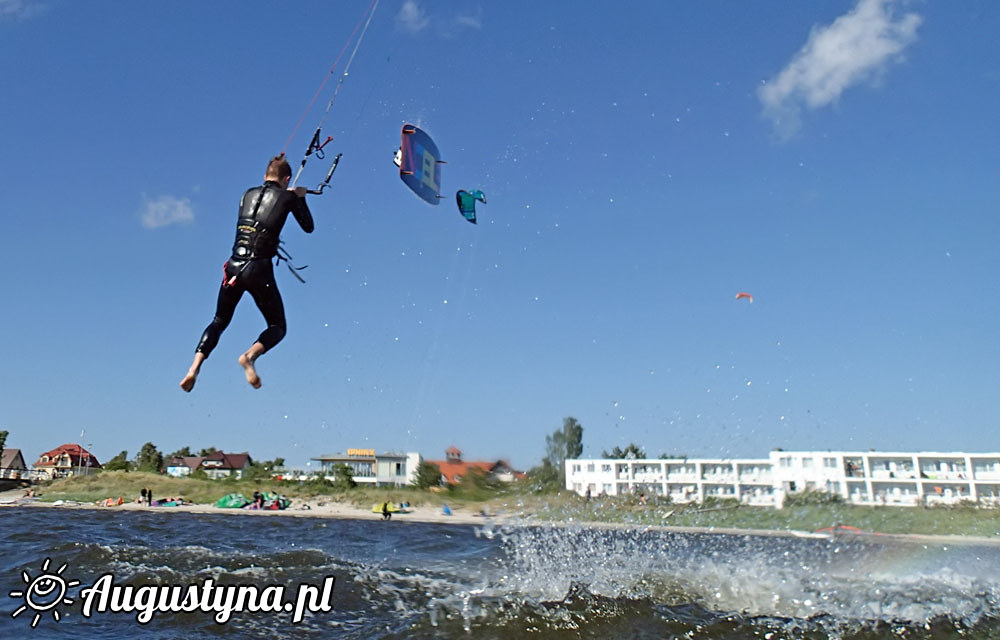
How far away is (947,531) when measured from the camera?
3142 centimetres

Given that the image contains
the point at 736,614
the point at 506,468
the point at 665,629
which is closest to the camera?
the point at 665,629

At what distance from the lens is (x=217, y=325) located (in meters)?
6.65

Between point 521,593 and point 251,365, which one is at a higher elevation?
point 251,365

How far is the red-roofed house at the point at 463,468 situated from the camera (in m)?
7.43

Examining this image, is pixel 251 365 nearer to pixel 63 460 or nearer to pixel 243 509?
pixel 243 509

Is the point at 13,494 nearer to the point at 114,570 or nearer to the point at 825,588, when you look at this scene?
the point at 114,570

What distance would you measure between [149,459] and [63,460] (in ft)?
82.1

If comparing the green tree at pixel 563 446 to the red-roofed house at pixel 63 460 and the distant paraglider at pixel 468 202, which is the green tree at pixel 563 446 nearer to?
the distant paraglider at pixel 468 202

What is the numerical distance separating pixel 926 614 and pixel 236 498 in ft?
118

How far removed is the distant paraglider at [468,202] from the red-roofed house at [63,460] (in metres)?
76.7

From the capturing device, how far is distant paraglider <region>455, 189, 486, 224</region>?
9641 millimetres

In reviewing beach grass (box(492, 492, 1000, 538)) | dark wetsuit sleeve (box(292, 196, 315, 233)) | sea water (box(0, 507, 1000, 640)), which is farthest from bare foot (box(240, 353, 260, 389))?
beach grass (box(492, 492, 1000, 538))

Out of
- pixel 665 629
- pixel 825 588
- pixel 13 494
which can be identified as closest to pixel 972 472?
pixel 825 588

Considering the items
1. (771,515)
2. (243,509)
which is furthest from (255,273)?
(243,509)
